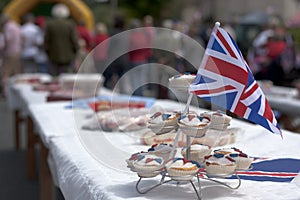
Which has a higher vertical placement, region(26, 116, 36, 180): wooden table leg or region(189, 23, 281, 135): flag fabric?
region(189, 23, 281, 135): flag fabric

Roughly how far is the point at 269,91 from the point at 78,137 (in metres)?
2.35

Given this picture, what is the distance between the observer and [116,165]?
5.24ft

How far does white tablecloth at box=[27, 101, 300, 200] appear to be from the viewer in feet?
4.36

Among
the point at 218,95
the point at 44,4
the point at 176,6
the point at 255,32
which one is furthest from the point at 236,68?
the point at 176,6

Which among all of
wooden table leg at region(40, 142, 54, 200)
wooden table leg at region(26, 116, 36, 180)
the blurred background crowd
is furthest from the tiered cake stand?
wooden table leg at region(26, 116, 36, 180)

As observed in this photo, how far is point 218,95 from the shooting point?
1384mm

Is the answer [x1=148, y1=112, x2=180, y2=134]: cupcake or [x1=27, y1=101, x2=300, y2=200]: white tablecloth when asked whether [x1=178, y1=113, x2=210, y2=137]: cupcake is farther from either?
[x1=27, y1=101, x2=300, y2=200]: white tablecloth

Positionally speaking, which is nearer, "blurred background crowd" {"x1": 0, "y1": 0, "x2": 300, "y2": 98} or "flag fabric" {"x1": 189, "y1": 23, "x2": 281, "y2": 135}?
"flag fabric" {"x1": 189, "y1": 23, "x2": 281, "y2": 135}

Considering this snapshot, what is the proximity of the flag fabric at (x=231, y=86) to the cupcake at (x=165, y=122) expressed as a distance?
0.26 ft

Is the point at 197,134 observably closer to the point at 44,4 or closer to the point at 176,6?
the point at 44,4

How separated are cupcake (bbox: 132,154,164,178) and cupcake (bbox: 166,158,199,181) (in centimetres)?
2

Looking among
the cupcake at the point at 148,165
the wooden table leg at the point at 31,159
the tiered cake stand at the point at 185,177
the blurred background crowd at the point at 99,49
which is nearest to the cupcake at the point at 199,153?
the tiered cake stand at the point at 185,177

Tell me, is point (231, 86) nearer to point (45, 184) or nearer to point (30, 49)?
point (45, 184)

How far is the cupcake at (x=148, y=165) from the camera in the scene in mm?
1254
